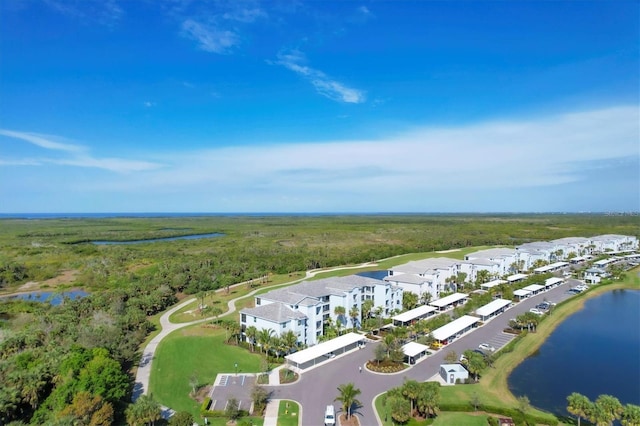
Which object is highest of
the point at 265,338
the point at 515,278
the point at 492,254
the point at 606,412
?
the point at 492,254

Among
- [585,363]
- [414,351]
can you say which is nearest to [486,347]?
[414,351]

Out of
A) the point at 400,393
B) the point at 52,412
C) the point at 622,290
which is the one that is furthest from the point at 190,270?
the point at 622,290

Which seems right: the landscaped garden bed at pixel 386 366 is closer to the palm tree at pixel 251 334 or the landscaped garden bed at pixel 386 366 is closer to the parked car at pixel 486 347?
the parked car at pixel 486 347

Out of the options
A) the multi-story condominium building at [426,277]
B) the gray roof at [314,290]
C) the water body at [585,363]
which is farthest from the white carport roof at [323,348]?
the multi-story condominium building at [426,277]

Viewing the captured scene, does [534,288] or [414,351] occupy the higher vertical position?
[534,288]

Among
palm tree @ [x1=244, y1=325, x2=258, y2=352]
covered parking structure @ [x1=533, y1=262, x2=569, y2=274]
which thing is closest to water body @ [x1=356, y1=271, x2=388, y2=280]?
covered parking structure @ [x1=533, y1=262, x2=569, y2=274]

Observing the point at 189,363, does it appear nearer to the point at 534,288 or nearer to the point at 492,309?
the point at 492,309
